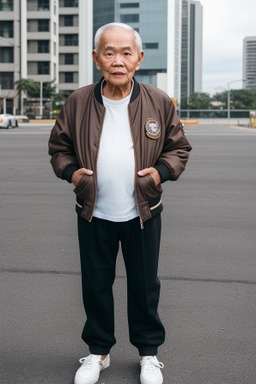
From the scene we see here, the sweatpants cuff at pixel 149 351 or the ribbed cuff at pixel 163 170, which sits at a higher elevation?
the ribbed cuff at pixel 163 170

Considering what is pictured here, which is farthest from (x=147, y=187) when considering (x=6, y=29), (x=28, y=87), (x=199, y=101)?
(x=199, y=101)

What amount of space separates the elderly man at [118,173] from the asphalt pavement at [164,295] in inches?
10.8

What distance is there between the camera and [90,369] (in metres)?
3.17

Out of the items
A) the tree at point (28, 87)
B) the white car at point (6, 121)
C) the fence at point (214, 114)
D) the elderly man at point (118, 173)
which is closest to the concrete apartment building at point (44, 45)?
the tree at point (28, 87)

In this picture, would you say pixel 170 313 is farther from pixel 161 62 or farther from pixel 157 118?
pixel 161 62

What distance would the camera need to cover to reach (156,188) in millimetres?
3061

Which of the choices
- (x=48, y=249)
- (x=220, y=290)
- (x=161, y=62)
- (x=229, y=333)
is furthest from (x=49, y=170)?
(x=161, y=62)

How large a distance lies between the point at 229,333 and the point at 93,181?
61.9 inches

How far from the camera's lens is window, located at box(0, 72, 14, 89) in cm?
9144

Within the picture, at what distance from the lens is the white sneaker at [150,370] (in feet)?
10.2

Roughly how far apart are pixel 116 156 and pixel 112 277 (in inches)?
27.0

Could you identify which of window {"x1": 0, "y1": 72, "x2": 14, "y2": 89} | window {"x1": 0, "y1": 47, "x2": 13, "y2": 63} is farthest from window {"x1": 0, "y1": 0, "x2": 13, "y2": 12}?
window {"x1": 0, "y1": 72, "x2": 14, "y2": 89}

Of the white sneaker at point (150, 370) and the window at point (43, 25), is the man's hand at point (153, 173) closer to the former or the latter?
the white sneaker at point (150, 370)

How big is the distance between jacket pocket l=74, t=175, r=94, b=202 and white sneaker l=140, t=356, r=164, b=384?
93cm
